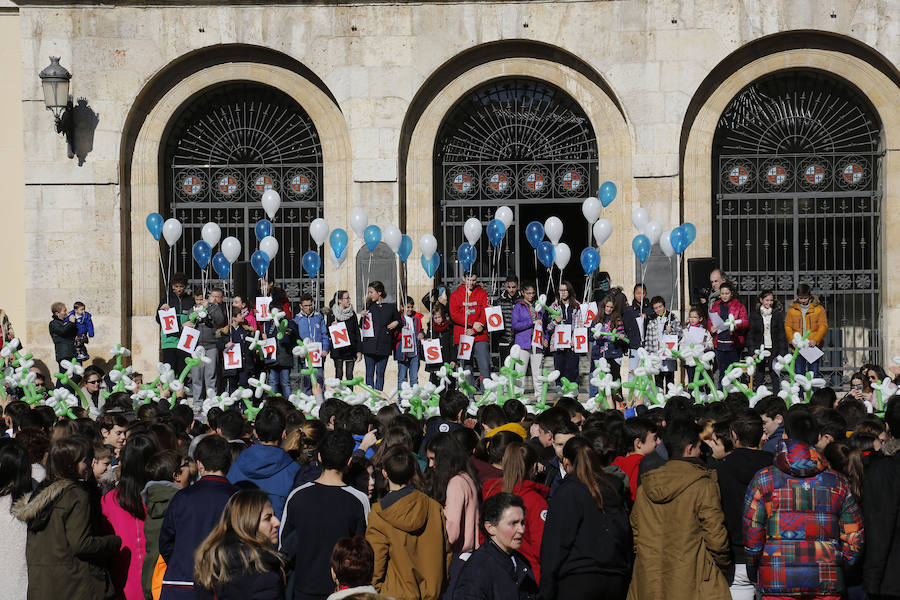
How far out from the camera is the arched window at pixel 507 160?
733 inches

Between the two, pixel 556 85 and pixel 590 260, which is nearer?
pixel 590 260

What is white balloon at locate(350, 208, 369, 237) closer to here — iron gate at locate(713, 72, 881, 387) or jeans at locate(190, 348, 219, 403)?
jeans at locate(190, 348, 219, 403)

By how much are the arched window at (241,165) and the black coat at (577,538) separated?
12579 mm

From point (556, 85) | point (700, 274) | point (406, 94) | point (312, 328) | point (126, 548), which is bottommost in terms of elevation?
point (126, 548)

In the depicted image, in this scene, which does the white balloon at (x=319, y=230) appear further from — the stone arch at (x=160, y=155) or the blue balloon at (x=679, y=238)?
the blue balloon at (x=679, y=238)

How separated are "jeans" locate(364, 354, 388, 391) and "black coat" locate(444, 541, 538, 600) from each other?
10.2 m

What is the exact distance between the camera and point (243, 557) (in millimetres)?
5469

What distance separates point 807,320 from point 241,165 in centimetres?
818

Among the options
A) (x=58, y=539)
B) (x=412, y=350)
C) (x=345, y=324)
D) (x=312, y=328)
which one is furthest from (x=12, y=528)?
(x=412, y=350)

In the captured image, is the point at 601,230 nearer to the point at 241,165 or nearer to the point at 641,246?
the point at 641,246

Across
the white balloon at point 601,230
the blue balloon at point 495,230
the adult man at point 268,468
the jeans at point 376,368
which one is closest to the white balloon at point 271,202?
the jeans at point 376,368

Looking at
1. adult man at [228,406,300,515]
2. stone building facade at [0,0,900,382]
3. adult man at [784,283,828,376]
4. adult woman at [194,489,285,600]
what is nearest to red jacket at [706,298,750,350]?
adult man at [784,283,828,376]

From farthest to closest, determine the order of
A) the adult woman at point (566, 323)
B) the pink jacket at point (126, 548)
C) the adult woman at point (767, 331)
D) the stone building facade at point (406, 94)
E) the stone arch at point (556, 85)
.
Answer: the stone arch at point (556, 85) → the stone building facade at point (406, 94) → the adult woman at point (767, 331) → the adult woman at point (566, 323) → the pink jacket at point (126, 548)

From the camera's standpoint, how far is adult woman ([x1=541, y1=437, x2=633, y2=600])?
6.59 metres
